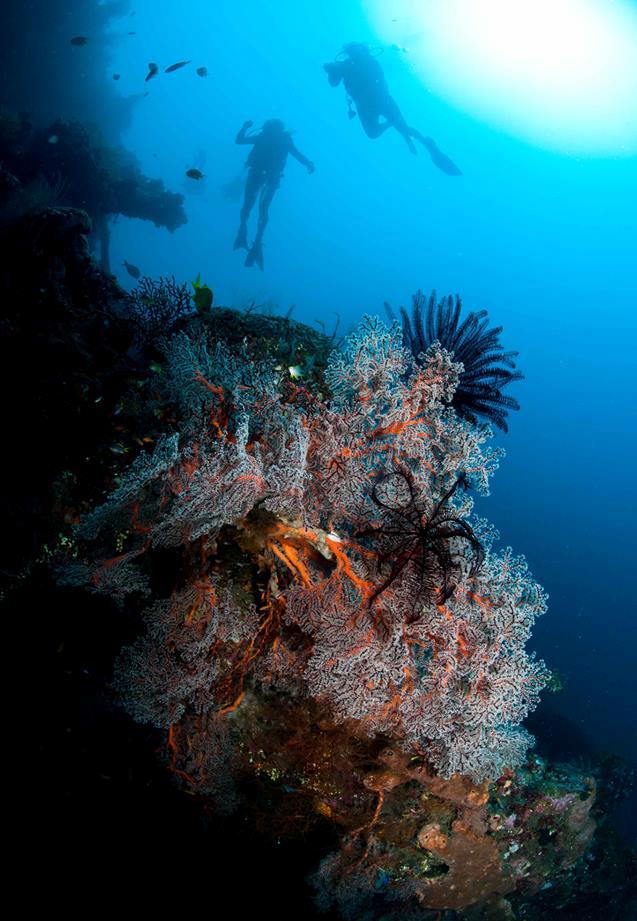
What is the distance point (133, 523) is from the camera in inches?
125

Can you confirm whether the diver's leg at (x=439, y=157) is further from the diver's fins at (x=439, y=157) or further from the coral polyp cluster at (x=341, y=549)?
the coral polyp cluster at (x=341, y=549)

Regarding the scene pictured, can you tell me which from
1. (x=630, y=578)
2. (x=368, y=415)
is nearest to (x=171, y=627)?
(x=368, y=415)

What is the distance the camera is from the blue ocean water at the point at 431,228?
9075 centimetres

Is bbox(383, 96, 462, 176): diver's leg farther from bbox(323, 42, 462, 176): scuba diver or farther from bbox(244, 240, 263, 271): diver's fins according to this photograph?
bbox(244, 240, 263, 271): diver's fins

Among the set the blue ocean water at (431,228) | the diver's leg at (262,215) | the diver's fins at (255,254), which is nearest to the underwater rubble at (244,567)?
the diver's leg at (262,215)

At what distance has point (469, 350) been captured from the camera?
495 centimetres

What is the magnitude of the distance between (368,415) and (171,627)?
218cm

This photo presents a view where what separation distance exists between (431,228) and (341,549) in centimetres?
15315

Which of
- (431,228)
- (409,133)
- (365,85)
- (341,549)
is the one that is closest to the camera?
(341,549)

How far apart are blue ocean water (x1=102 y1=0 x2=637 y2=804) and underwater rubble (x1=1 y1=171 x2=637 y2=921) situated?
5649 centimetres

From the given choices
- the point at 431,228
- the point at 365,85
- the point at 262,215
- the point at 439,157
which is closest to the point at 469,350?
the point at 262,215

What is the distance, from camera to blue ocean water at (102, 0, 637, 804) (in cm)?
9075

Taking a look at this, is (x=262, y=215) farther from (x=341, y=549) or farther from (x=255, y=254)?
(x=341, y=549)

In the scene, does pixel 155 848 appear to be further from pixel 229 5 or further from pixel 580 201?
pixel 229 5
